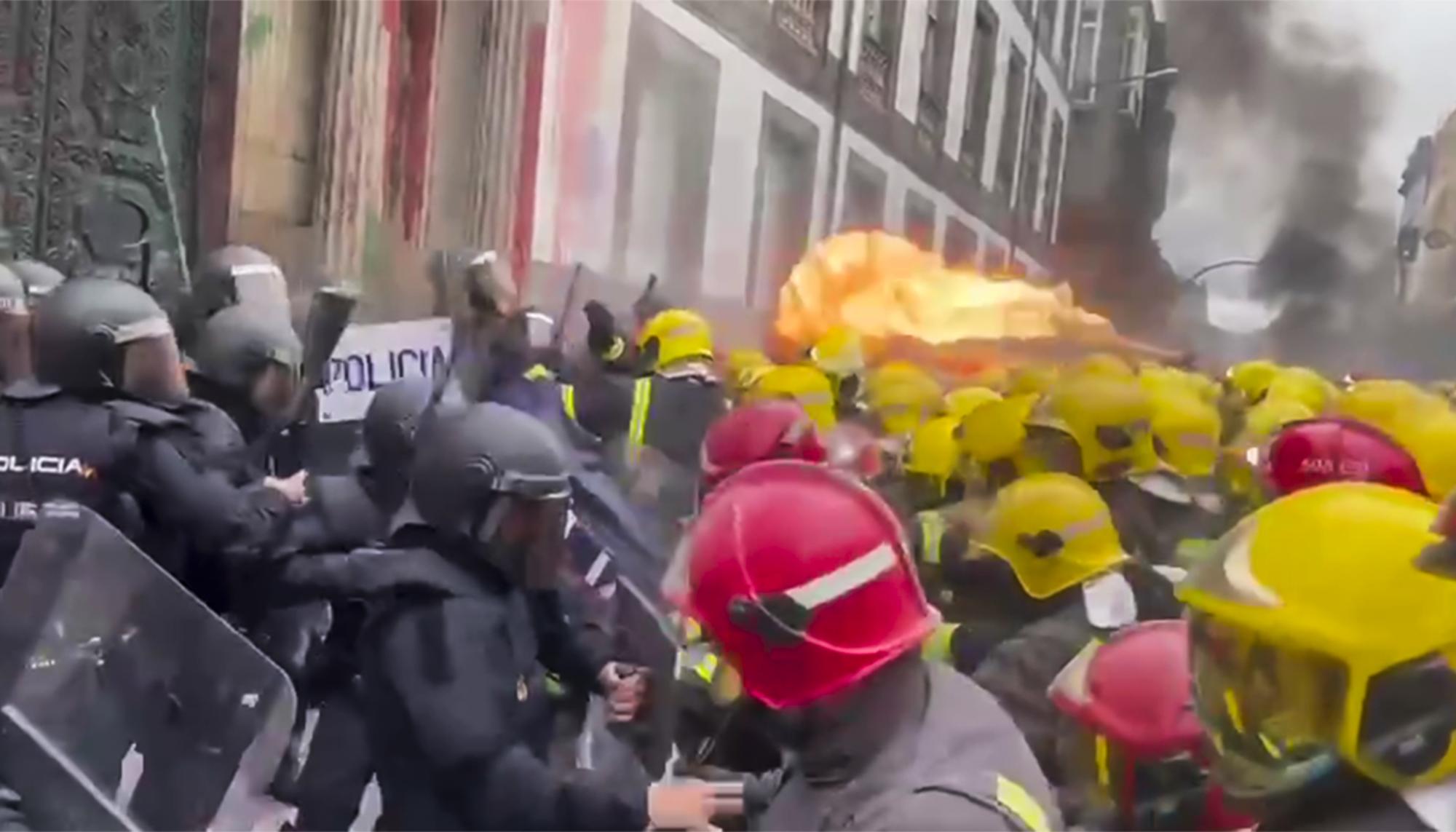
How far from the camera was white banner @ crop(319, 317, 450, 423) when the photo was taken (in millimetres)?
2518

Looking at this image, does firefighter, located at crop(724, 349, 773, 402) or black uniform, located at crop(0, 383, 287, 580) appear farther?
black uniform, located at crop(0, 383, 287, 580)

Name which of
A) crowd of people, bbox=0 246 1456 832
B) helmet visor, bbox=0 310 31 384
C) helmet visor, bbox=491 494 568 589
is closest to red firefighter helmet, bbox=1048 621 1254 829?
crowd of people, bbox=0 246 1456 832

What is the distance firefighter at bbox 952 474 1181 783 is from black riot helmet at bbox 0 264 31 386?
1.41 m

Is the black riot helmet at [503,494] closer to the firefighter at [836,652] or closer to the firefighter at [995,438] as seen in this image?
the firefighter at [995,438]

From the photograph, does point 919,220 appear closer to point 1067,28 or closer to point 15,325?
point 1067,28

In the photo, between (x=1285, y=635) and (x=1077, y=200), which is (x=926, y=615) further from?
(x=1077, y=200)

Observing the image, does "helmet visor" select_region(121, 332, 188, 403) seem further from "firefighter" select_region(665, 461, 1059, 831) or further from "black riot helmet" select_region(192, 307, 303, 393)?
"firefighter" select_region(665, 461, 1059, 831)

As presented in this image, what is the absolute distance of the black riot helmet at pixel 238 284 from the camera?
259 centimetres

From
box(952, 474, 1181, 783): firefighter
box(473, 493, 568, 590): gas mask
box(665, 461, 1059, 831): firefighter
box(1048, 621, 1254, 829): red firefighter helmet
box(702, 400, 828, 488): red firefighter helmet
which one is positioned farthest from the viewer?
box(473, 493, 568, 590): gas mask

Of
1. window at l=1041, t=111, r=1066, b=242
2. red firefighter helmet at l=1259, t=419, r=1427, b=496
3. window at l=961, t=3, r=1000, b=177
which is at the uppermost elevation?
window at l=961, t=3, r=1000, b=177

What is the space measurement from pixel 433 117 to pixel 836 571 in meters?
1.09

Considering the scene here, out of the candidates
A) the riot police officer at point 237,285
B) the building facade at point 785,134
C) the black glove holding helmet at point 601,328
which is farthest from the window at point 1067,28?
the riot police officer at point 237,285

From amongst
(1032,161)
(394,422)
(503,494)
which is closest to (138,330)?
(394,422)

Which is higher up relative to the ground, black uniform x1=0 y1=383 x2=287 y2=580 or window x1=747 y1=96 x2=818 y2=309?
window x1=747 y1=96 x2=818 y2=309
